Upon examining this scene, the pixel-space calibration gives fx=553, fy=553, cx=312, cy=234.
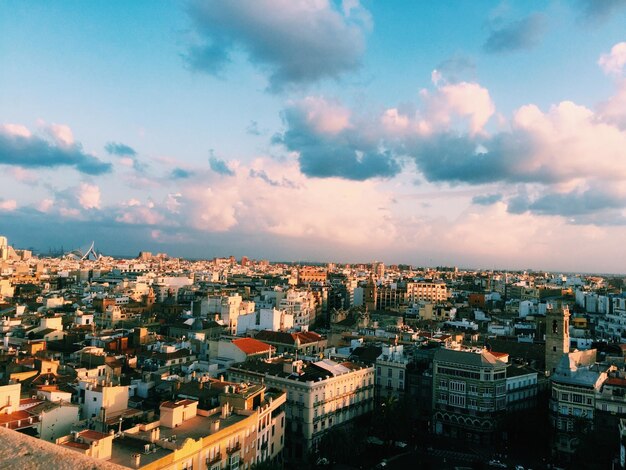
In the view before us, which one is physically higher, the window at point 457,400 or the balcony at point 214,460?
the balcony at point 214,460

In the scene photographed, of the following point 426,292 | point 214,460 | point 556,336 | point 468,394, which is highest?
point 426,292

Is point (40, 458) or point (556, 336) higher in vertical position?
point (40, 458)

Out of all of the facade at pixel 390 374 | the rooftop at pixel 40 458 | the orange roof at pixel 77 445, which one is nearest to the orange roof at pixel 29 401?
the orange roof at pixel 77 445

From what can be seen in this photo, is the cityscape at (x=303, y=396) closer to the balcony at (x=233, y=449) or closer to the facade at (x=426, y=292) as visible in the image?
the balcony at (x=233, y=449)

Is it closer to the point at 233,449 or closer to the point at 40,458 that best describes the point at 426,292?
the point at 233,449

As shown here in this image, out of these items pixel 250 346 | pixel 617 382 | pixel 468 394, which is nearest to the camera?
pixel 617 382

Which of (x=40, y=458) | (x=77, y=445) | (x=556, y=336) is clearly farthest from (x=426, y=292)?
(x=40, y=458)
